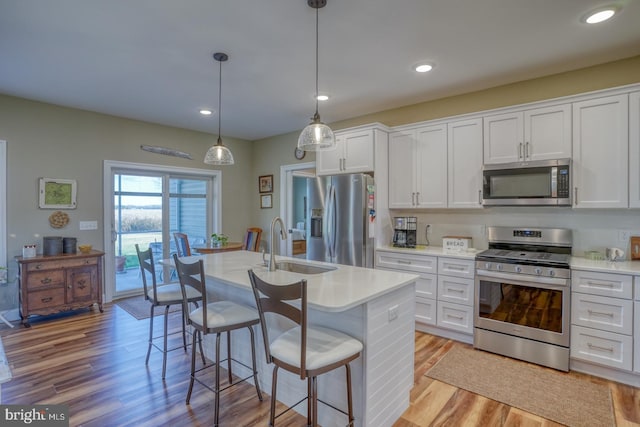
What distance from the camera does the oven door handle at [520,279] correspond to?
2.73 meters

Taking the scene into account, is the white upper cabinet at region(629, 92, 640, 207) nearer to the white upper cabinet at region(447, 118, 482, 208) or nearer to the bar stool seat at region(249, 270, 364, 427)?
the white upper cabinet at region(447, 118, 482, 208)

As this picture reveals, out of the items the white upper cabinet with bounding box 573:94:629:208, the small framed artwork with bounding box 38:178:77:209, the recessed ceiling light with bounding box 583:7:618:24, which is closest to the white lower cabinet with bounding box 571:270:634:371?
the white upper cabinet with bounding box 573:94:629:208

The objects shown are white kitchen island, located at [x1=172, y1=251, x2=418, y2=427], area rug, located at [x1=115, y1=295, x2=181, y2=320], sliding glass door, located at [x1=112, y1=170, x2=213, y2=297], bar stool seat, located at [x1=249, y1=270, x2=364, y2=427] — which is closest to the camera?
bar stool seat, located at [x1=249, y1=270, x2=364, y2=427]

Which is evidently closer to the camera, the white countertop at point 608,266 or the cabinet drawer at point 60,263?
the white countertop at point 608,266

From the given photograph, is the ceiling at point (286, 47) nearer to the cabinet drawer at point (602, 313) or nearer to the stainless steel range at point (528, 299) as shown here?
the stainless steel range at point (528, 299)

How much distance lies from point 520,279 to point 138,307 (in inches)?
180

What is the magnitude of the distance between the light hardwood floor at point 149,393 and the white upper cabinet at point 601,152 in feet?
5.06

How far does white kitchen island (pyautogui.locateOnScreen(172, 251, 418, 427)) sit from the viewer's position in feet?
6.01

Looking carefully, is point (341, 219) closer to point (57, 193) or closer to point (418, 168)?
point (418, 168)

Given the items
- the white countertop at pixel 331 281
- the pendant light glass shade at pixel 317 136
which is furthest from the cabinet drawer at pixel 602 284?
the pendant light glass shade at pixel 317 136

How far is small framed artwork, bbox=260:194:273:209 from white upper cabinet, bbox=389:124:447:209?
2653 millimetres

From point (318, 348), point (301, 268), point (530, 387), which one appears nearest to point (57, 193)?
point (301, 268)

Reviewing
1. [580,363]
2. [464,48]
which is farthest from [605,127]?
[580,363]

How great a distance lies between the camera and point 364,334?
1.83 m
